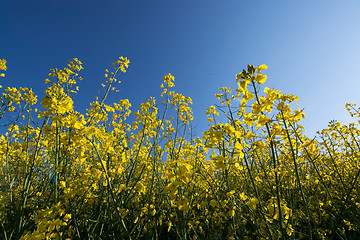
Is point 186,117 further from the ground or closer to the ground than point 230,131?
further from the ground

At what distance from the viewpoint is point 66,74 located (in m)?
3.23

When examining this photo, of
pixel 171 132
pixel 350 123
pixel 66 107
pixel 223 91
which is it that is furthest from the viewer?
pixel 350 123

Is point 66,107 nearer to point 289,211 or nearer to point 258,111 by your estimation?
point 258,111

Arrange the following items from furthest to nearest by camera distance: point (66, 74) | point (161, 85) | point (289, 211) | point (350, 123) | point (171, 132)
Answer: point (350, 123)
point (171, 132)
point (161, 85)
point (66, 74)
point (289, 211)

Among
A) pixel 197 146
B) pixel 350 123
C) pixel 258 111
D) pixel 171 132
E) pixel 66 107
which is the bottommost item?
pixel 258 111

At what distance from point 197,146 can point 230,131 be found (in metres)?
1.74

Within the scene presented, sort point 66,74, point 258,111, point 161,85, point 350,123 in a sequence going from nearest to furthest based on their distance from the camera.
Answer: point 258,111
point 66,74
point 161,85
point 350,123

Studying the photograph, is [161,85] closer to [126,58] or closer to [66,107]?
[126,58]

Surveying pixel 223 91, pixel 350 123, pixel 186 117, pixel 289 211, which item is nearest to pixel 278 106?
pixel 289 211

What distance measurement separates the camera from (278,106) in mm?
1507

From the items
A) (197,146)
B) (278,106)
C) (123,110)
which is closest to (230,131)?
(278,106)

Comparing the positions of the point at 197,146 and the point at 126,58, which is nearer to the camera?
the point at 197,146

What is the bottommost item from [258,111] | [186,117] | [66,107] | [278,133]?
[278,133]

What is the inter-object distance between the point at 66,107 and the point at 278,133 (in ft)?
5.92
